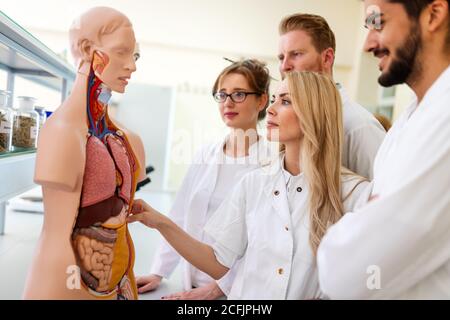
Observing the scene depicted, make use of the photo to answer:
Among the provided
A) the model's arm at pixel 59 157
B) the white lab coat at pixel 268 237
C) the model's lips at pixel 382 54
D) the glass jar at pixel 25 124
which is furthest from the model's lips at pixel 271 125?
the glass jar at pixel 25 124

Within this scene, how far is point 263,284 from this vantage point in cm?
116

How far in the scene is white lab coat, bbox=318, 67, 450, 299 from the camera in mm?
792

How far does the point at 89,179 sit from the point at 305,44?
1.08 meters

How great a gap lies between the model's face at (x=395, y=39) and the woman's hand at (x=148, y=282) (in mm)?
1103

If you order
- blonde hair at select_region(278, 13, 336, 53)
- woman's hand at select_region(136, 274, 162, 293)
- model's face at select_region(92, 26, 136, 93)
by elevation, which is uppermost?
blonde hair at select_region(278, 13, 336, 53)

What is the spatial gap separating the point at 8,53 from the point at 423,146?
5.05 ft

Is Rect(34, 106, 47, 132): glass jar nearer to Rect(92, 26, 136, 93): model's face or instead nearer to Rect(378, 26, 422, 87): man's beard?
Rect(92, 26, 136, 93): model's face

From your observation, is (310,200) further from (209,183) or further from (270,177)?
(209,183)

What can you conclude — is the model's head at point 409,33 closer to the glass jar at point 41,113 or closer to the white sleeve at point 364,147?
the white sleeve at point 364,147

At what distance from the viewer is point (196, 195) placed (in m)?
1.72

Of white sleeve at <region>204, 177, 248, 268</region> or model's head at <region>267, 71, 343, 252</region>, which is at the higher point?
model's head at <region>267, 71, 343, 252</region>

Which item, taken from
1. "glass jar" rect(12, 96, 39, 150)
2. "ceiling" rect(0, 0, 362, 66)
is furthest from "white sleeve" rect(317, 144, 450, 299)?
"ceiling" rect(0, 0, 362, 66)

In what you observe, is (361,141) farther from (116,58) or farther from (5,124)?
A: (5,124)
